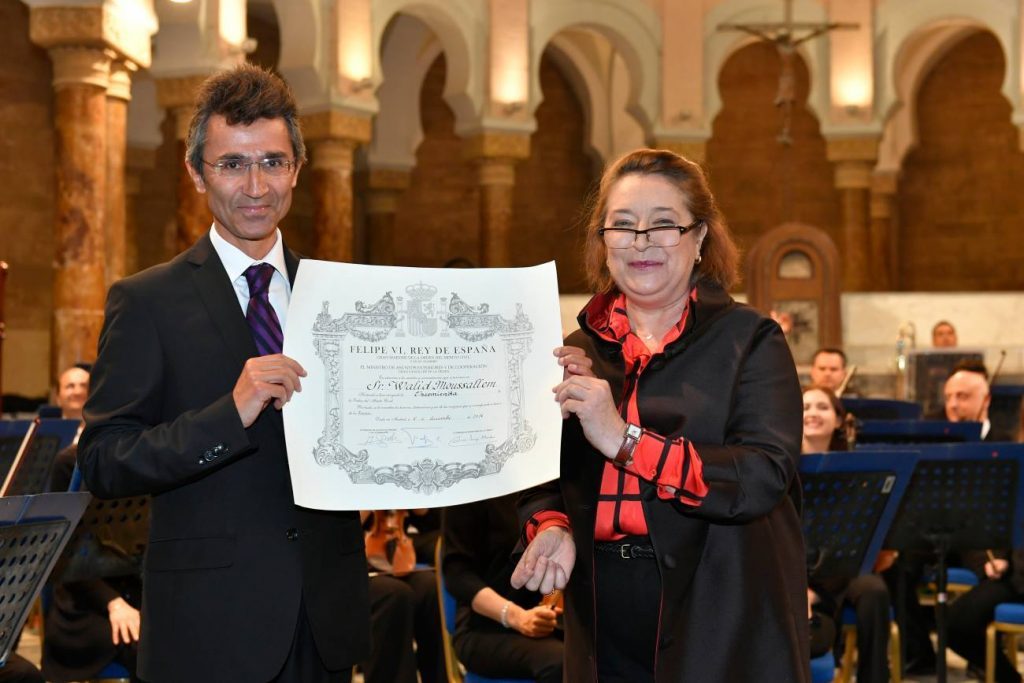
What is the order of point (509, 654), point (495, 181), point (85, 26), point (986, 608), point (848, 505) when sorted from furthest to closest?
point (495, 181) < point (85, 26) < point (986, 608) < point (848, 505) < point (509, 654)

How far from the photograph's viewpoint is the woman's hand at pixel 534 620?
15.0 feet

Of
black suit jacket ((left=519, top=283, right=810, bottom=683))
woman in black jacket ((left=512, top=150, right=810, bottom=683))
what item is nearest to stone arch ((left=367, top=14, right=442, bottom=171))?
woman in black jacket ((left=512, top=150, right=810, bottom=683))

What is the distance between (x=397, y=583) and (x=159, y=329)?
129 inches

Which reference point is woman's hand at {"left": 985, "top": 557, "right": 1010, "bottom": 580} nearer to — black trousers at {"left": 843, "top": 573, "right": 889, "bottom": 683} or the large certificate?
black trousers at {"left": 843, "top": 573, "right": 889, "bottom": 683}

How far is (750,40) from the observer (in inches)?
864

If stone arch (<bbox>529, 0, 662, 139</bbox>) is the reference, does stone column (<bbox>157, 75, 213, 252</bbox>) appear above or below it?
→ below

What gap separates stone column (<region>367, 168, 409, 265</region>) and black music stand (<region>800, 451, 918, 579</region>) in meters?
17.7

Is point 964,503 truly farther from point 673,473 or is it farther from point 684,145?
point 684,145

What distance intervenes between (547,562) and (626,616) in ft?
0.67

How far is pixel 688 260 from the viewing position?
2.89 meters

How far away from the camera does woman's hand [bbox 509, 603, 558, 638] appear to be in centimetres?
459

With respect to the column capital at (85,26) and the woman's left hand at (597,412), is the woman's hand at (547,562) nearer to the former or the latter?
the woman's left hand at (597,412)

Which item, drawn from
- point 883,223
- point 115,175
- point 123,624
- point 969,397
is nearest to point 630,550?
point 123,624
